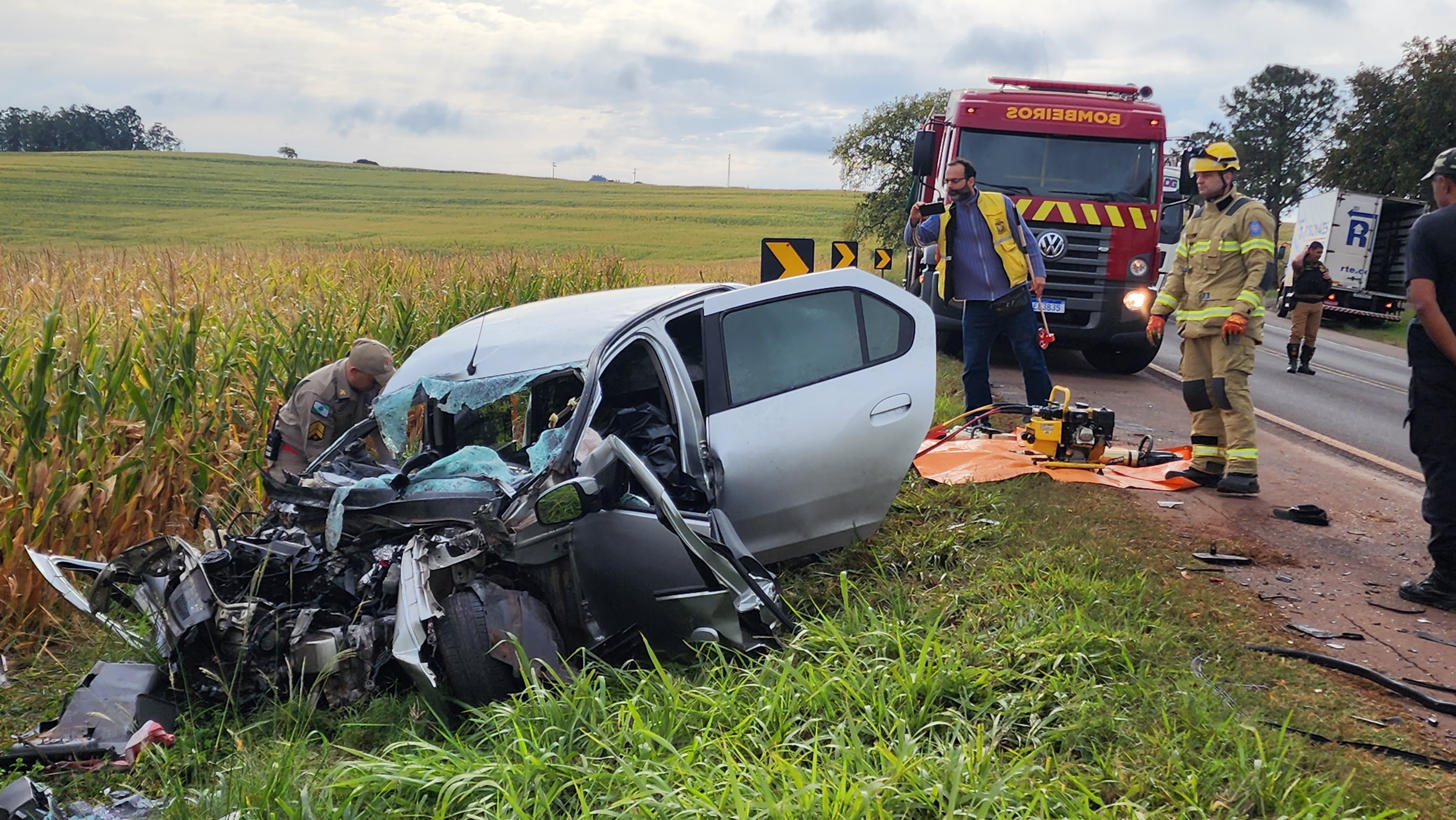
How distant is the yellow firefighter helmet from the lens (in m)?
5.86

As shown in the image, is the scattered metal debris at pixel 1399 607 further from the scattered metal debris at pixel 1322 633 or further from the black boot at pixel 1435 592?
the scattered metal debris at pixel 1322 633

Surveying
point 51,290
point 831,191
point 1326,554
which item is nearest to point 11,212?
point 51,290

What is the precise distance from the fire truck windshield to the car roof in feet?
19.8

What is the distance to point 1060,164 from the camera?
33.2ft

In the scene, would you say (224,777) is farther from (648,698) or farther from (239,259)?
(239,259)

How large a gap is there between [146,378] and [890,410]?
4.09 metres

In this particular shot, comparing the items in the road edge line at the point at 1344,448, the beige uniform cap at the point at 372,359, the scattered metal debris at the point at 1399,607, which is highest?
the beige uniform cap at the point at 372,359

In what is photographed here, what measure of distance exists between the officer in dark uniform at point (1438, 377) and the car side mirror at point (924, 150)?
6097 mm

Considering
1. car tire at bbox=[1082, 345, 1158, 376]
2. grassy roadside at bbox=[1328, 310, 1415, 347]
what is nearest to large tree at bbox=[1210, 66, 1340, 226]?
grassy roadside at bbox=[1328, 310, 1415, 347]

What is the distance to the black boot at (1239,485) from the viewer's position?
5.99 meters

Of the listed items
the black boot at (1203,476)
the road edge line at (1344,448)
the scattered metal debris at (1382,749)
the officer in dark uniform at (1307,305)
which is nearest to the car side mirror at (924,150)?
the road edge line at (1344,448)

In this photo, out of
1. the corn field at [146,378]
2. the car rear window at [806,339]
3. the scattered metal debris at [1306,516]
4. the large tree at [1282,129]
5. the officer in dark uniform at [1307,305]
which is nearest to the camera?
the car rear window at [806,339]

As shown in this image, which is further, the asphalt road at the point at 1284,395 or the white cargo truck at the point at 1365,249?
the white cargo truck at the point at 1365,249

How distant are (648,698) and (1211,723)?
1.74 m
